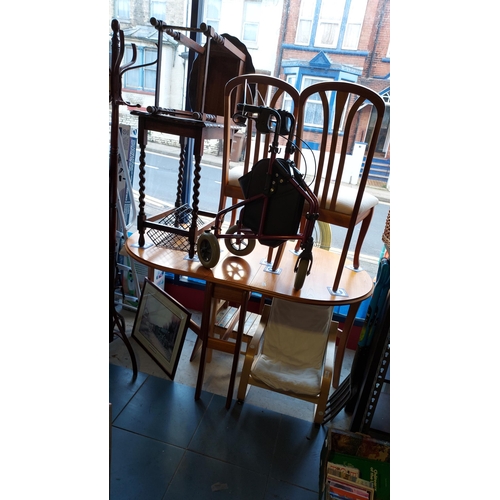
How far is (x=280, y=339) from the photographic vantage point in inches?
74.0

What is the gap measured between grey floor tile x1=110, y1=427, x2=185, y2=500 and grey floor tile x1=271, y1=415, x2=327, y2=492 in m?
0.47

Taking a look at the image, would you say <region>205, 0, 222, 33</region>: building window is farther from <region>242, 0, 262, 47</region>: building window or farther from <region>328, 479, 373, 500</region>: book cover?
<region>328, 479, 373, 500</region>: book cover

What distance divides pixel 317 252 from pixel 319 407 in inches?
32.4

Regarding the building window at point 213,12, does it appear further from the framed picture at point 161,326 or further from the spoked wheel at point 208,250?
the framed picture at point 161,326

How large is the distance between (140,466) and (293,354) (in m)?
0.89

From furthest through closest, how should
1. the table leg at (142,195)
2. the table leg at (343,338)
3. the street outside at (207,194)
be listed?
the street outside at (207,194) < the table leg at (343,338) < the table leg at (142,195)

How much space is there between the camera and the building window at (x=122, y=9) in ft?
6.64

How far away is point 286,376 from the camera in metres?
1.70

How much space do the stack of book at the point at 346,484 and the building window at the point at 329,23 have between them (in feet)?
7.10

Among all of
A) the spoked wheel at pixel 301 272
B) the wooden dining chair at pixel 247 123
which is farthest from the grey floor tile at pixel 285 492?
the wooden dining chair at pixel 247 123

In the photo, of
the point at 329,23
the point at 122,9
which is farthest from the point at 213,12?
the point at 329,23

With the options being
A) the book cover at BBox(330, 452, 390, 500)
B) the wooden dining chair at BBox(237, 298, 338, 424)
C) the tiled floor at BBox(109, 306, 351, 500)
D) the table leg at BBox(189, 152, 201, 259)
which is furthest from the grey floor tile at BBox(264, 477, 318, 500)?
the table leg at BBox(189, 152, 201, 259)

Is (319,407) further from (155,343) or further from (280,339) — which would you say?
Result: (155,343)

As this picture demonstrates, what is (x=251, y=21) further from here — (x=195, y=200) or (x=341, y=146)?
(x=195, y=200)
